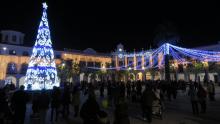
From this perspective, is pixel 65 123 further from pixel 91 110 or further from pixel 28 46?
pixel 28 46

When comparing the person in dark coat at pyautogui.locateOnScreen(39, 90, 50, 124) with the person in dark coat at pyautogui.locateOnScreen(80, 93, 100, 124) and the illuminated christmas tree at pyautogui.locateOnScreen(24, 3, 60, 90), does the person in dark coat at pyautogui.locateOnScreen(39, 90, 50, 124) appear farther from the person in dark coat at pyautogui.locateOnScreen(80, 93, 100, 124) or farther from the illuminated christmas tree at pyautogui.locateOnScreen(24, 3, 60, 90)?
the illuminated christmas tree at pyautogui.locateOnScreen(24, 3, 60, 90)

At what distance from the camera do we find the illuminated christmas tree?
69.1ft

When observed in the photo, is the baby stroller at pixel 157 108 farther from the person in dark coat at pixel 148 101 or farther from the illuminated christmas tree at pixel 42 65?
the illuminated christmas tree at pixel 42 65

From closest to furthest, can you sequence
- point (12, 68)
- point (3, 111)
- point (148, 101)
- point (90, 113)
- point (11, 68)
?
point (90, 113) < point (3, 111) < point (148, 101) < point (11, 68) < point (12, 68)

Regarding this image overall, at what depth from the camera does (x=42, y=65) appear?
21359mm

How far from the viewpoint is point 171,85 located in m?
18.2

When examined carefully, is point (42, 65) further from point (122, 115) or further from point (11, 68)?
point (11, 68)

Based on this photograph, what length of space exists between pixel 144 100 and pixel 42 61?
1416cm

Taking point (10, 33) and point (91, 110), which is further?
point (10, 33)

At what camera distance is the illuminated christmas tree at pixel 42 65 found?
21.0 m

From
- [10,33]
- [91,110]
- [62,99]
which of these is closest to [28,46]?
[10,33]

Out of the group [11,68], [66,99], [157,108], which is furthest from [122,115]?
[11,68]

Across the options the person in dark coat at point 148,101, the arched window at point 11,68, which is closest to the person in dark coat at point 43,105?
the person in dark coat at point 148,101

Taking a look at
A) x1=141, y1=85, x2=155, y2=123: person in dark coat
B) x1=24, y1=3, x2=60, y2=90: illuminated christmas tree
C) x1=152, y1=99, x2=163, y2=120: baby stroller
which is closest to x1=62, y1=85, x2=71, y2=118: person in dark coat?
x1=141, y1=85, x2=155, y2=123: person in dark coat
